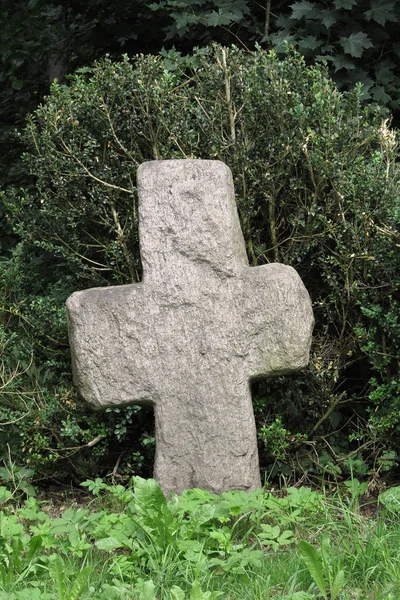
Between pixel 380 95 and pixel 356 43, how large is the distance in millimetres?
353

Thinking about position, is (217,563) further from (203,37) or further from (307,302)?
(203,37)

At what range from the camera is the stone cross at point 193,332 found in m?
3.60

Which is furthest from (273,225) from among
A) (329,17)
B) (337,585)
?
(337,585)

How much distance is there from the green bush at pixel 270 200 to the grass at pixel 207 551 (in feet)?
2.11

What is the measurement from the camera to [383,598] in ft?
9.21

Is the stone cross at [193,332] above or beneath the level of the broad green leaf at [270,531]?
above

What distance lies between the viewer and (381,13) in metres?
4.93

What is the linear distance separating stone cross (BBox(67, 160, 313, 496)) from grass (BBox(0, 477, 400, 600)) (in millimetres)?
247

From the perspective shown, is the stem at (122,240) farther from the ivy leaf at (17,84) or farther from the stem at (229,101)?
the ivy leaf at (17,84)

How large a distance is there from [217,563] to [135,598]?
348mm

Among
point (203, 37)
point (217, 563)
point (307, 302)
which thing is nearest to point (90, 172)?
point (307, 302)

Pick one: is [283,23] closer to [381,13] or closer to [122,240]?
[381,13]

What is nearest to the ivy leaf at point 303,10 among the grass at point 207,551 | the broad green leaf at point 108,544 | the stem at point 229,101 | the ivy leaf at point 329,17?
the ivy leaf at point 329,17

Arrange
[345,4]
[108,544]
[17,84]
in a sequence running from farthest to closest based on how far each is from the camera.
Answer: [17,84] < [345,4] < [108,544]
